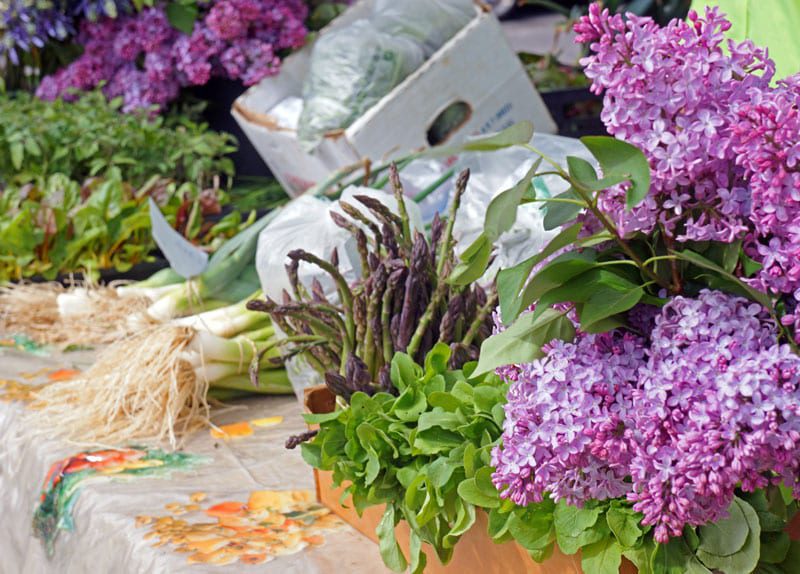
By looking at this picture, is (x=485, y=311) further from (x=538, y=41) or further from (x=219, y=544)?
(x=538, y=41)

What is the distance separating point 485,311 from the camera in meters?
0.97

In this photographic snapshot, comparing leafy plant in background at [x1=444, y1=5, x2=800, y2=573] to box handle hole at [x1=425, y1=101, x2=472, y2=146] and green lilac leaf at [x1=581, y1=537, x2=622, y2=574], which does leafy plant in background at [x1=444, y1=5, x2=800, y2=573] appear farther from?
box handle hole at [x1=425, y1=101, x2=472, y2=146]

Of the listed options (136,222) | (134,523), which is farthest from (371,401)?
(136,222)

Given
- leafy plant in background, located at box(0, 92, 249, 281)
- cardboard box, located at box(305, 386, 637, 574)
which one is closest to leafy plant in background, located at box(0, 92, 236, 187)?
leafy plant in background, located at box(0, 92, 249, 281)

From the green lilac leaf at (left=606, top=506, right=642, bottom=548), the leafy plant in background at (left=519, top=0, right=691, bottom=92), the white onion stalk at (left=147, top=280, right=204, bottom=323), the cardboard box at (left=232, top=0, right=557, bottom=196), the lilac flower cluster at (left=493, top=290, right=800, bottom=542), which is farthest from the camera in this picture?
the leafy plant in background at (left=519, top=0, right=691, bottom=92)

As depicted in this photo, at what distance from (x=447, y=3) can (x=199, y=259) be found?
3.12ft

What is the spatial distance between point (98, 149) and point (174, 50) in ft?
1.75

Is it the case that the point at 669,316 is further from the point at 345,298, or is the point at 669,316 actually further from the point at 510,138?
the point at 345,298

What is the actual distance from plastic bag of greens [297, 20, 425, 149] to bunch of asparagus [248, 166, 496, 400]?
3.58ft

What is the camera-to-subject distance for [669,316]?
0.60 meters

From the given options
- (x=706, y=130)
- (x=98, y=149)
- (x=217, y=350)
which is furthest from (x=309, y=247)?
(x=98, y=149)

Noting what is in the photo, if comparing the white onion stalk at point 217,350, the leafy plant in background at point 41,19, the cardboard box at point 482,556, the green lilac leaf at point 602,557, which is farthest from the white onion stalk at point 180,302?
the leafy plant in background at point 41,19

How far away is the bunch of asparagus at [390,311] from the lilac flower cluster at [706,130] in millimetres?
376

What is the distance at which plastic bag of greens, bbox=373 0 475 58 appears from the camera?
216cm
